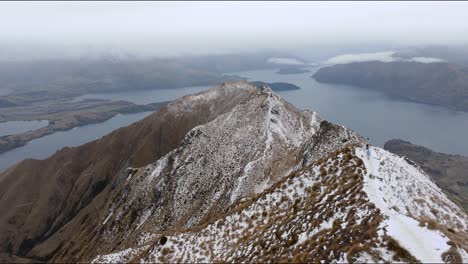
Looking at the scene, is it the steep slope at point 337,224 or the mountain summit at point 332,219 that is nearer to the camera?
the steep slope at point 337,224

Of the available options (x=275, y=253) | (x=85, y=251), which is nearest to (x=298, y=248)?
(x=275, y=253)

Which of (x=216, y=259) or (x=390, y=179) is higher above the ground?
(x=390, y=179)

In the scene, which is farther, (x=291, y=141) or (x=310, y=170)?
(x=291, y=141)

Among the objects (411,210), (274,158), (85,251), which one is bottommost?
(85,251)

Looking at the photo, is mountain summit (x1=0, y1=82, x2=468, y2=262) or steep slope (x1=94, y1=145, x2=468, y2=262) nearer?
steep slope (x1=94, y1=145, x2=468, y2=262)

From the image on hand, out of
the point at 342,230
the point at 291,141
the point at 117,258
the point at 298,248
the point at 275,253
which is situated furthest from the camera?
the point at 291,141

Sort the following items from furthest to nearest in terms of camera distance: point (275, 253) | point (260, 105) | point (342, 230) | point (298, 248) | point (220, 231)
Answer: point (260, 105) → point (220, 231) → point (275, 253) → point (298, 248) → point (342, 230)

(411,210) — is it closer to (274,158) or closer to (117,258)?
(117,258)

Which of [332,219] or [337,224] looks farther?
[332,219]
